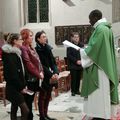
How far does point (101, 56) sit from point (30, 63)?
3.39 feet

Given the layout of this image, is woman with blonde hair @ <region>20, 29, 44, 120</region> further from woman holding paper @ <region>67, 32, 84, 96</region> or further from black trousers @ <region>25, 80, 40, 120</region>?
woman holding paper @ <region>67, 32, 84, 96</region>

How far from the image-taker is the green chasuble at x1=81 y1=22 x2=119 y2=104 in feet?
17.0

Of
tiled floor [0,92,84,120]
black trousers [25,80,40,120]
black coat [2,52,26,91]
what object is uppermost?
black coat [2,52,26,91]

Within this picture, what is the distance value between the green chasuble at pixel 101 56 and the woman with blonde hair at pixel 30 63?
712 mm

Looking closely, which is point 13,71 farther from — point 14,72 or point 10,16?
point 10,16

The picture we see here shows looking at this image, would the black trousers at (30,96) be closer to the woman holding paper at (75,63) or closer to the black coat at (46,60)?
the black coat at (46,60)

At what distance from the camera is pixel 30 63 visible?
5320mm

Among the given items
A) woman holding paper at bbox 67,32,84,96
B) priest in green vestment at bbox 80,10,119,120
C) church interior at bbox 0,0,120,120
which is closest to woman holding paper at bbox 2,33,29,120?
priest in green vestment at bbox 80,10,119,120

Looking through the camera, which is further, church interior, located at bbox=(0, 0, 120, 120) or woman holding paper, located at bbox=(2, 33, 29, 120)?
church interior, located at bbox=(0, 0, 120, 120)

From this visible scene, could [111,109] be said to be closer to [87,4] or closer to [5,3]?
[87,4]

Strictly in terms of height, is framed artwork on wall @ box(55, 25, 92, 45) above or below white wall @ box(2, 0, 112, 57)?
below

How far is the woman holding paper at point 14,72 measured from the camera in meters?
4.83

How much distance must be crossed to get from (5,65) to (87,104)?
1396 millimetres

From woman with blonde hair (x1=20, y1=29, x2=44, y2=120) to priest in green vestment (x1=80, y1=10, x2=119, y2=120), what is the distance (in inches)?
26.9
